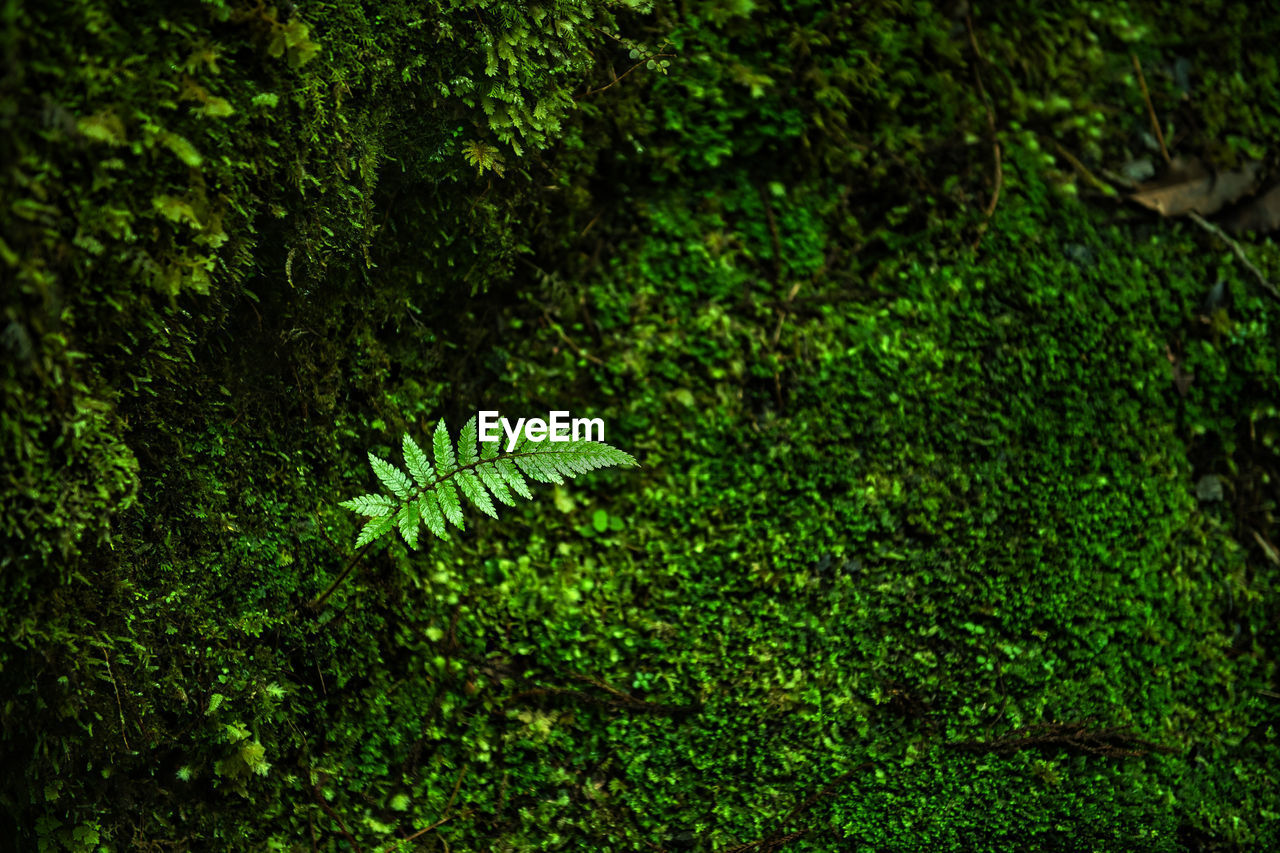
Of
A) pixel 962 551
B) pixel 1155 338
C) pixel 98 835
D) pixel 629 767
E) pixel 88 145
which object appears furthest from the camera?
pixel 1155 338

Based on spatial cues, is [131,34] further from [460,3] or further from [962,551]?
[962,551]

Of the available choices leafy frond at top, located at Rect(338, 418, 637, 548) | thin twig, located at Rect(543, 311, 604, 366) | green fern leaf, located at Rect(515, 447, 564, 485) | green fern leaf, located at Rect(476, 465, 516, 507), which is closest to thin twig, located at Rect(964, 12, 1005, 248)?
thin twig, located at Rect(543, 311, 604, 366)

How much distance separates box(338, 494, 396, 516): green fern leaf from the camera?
246cm

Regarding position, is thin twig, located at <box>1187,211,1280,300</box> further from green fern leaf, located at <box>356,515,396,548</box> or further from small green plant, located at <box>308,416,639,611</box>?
green fern leaf, located at <box>356,515,396,548</box>

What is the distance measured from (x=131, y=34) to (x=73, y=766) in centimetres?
219

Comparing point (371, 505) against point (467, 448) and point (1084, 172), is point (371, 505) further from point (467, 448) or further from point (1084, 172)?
point (1084, 172)

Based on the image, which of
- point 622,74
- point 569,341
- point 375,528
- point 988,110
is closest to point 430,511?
point 375,528

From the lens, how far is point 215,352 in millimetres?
2479

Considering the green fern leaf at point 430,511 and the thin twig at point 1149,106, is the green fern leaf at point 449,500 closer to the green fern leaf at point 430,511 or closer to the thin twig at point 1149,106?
the green fern leaf at point 430,511

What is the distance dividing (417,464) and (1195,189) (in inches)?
144

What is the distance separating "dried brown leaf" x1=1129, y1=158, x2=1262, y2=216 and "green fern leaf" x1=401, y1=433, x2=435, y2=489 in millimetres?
3279

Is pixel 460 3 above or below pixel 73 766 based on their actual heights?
above

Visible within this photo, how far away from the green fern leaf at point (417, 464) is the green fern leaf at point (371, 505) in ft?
0.41

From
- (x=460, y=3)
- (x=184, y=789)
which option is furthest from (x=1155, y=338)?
(x=184, y=789)
